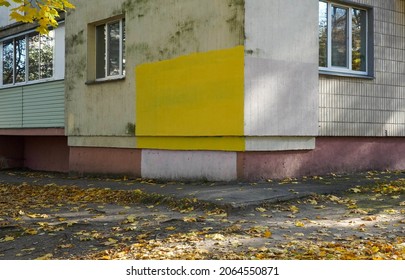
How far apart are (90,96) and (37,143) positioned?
5226 mm

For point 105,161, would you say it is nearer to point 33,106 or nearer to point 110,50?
point 110,50

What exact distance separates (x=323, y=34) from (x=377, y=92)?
196 centimetres

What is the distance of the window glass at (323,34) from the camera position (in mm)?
11008

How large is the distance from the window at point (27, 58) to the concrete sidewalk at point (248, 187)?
15.4 feet

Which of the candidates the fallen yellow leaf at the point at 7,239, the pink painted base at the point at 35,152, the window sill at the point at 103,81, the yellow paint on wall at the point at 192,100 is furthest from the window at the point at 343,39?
the pink painted base at the point at 35,152

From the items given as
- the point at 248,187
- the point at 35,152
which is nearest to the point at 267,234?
the point at 248,187

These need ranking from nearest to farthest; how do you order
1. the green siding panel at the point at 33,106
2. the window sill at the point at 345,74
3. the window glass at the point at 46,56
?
the window sill at the point at 345,74, the green siding panel at the point at 33,106, the window glass at the point at 46,56

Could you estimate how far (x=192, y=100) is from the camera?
10492 mm

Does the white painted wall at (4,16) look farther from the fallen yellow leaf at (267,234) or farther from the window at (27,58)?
the fallen yellow leaf at (267,234)

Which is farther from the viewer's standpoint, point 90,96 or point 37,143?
point 37,143

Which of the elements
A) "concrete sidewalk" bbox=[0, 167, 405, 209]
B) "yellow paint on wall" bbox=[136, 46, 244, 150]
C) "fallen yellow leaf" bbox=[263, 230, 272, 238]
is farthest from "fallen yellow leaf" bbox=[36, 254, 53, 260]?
"yellow paint on wall" bbox=[136, 46, 244, 150]

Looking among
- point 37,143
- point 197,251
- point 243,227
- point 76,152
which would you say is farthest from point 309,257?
point 37,143

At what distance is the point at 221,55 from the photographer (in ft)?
32.5

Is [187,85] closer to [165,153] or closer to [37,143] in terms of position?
[165,153]
